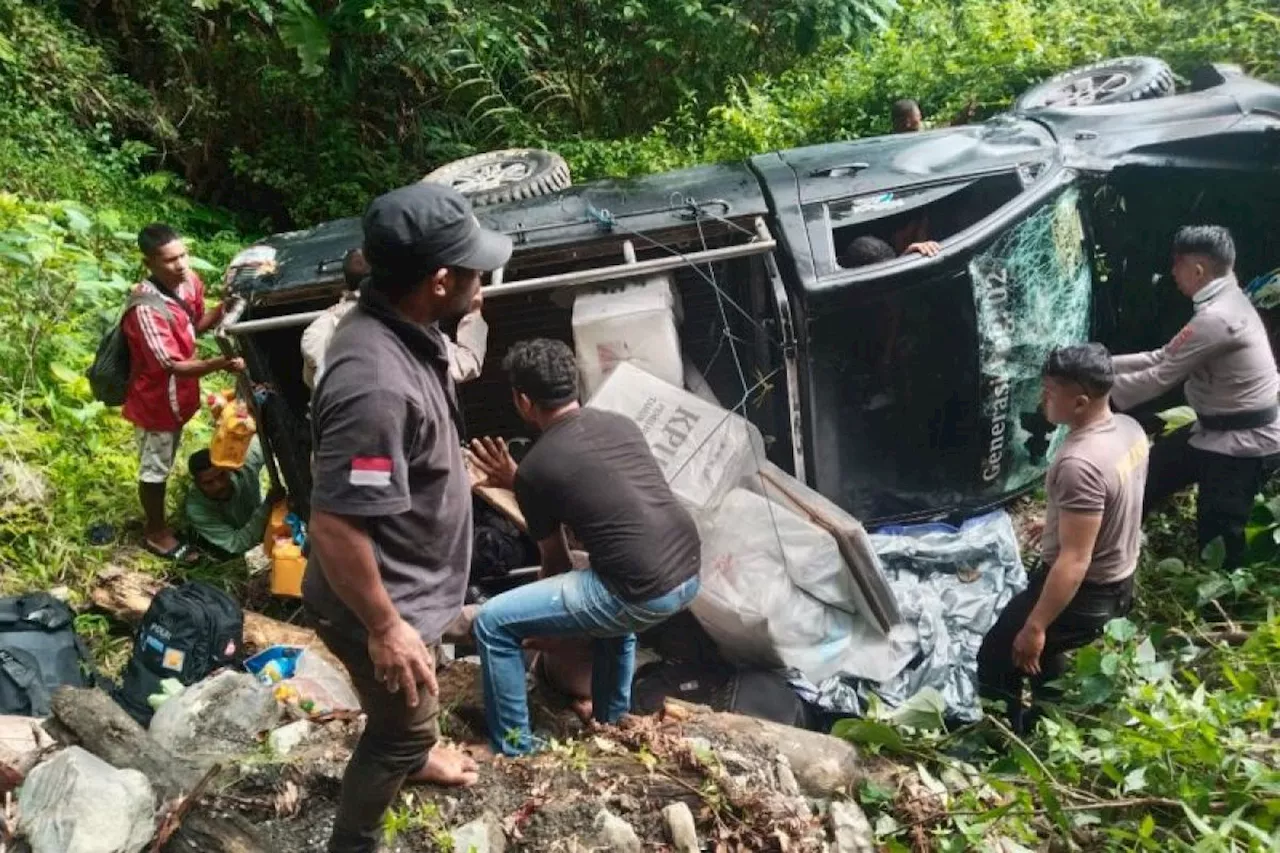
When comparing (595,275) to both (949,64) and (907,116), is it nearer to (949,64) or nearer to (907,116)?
(907,116)

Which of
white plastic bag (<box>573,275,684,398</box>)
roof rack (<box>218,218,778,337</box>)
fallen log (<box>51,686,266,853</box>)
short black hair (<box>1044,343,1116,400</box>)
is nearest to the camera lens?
fallen log (<box>51,686,266,853</box>)

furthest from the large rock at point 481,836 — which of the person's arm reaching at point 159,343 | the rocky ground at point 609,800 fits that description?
the person's arm reaching at point 159,343

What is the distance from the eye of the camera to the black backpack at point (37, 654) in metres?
3.46

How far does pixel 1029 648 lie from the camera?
3.22 m

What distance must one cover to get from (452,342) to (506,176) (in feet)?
4.49

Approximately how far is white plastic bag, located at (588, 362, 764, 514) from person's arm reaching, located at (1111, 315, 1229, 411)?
1.49m

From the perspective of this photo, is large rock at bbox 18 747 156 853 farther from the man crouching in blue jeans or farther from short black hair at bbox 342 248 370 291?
short black hair at bbox 342 248 370 291

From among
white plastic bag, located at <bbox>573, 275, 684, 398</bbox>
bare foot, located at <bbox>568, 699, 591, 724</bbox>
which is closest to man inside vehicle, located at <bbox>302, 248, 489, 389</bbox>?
white plastic bag, located at <bbox>573, 275, 684, 398</bbox>

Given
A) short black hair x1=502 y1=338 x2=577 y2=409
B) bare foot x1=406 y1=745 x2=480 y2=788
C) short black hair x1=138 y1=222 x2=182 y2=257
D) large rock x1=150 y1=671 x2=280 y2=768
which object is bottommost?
bare foot x1=406 y1=745 x2=480 y2=788

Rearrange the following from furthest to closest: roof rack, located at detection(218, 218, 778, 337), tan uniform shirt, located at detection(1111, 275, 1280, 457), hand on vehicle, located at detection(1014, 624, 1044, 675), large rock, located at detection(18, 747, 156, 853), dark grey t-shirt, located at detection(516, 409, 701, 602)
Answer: roof rack, located at detection(218, 218, 778, 337) < tan uniform shirt, located at detection(1111, 275, 1280, 457) < hand on vehicle, located at detection(1014, 624, 1044, 675) < dark grey t-shirt, located at detection(516, 409, 701, 602) < large rock, located at detection(18, 747, 156, 853)

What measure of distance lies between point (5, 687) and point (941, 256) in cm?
377

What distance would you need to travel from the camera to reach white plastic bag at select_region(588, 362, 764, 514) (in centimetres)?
379

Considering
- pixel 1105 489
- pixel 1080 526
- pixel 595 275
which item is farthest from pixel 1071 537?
pixel 595 275

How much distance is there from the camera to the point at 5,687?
3.45 metres
